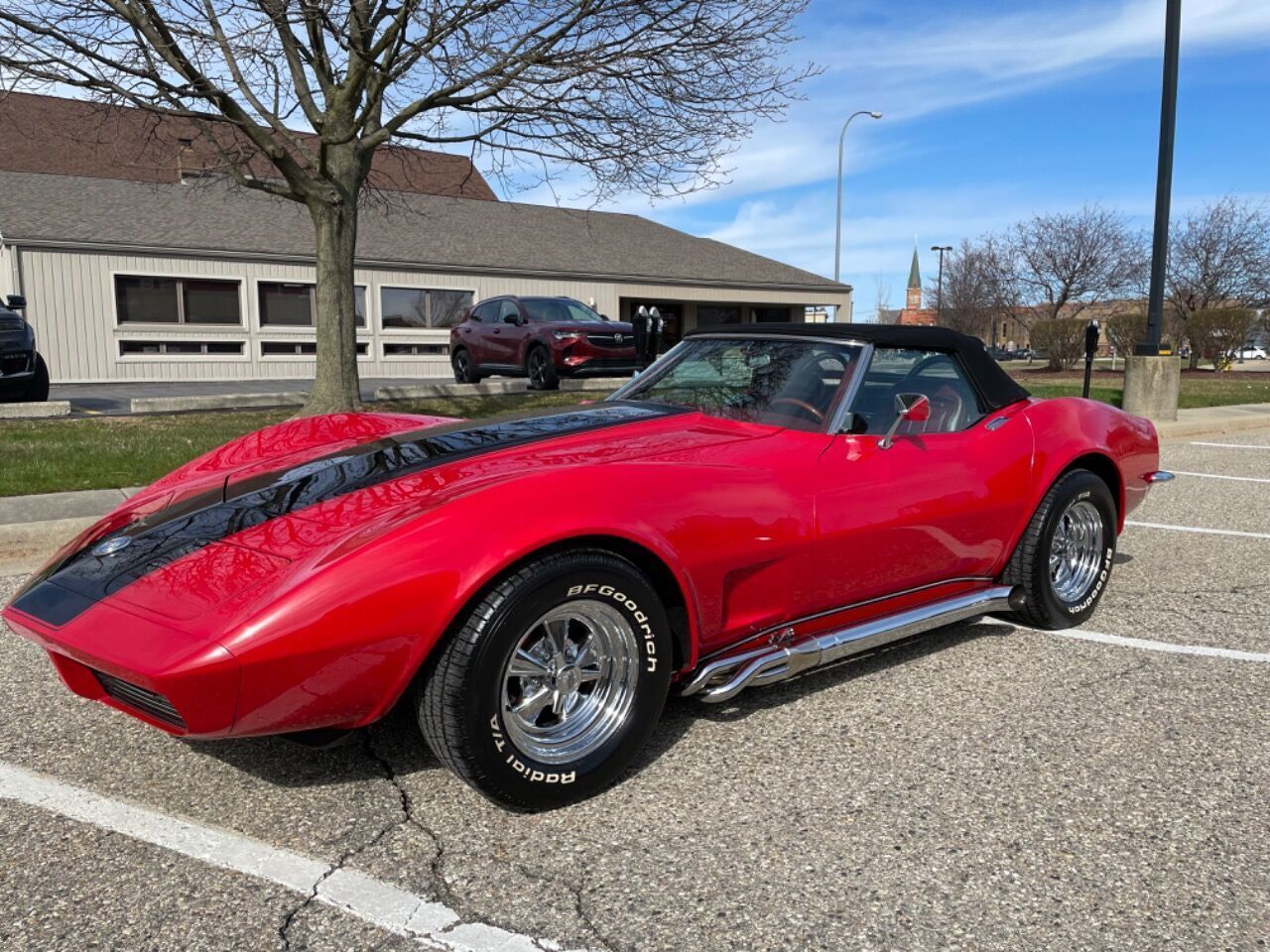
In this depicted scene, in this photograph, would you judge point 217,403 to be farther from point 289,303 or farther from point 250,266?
point 289,303

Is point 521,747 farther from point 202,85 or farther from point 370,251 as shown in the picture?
point 370,251

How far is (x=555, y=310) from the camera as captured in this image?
1656 cm

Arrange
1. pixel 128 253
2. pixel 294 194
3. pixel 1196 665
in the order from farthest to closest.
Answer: pixel 128 253 → pixel 294 194 → pixel 1196 665

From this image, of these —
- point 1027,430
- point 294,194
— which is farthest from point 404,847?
point 294,194

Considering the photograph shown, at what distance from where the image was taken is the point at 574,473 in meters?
2.80

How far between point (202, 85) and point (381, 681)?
847 centimetres

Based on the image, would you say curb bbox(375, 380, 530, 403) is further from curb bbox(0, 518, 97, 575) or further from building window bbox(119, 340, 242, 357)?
building window bbox(119, 340, 242, 357)

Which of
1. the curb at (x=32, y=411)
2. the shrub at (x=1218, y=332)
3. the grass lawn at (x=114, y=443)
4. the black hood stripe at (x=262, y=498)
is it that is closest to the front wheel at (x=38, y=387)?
the curb at (x=32, y=411)

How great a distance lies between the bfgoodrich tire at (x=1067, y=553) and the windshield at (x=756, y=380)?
112cm

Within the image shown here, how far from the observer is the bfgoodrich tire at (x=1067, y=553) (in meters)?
4.12

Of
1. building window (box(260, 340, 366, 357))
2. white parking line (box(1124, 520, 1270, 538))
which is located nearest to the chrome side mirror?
white parking line (box(1124, 520, 1270, 538))

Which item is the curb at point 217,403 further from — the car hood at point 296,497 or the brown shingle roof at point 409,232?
the car hood at point 296,497

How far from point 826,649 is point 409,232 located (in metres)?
26.0

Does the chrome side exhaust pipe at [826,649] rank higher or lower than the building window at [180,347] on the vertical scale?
lower
